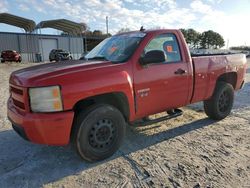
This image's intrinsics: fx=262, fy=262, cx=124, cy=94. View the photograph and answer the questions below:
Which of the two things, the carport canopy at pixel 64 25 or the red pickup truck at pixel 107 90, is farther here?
the carport canopy at pixel 64 25

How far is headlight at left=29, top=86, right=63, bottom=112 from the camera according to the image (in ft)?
10.8

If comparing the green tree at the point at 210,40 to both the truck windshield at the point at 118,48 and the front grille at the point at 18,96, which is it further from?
the front grille at the point at 18,96

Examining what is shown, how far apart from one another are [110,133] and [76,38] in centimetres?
3842

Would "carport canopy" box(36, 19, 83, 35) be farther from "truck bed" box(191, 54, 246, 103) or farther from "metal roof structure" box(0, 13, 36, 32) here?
"truck bed" box(191, 54, 246, 103)

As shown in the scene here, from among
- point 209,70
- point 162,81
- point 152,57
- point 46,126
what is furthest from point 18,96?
point 209,70

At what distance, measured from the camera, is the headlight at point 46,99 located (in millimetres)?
3295

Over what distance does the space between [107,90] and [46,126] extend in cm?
95

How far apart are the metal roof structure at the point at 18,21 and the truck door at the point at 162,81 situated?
32.1 m

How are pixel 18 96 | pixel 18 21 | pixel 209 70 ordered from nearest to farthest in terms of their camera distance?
pixel 18 96
pixel 209 70
pixel 18 21

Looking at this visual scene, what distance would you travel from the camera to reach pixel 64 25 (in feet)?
122

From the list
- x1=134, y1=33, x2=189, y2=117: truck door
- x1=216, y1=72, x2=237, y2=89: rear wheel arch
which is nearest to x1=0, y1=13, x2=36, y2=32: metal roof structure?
x1=216, y1=72, x2=237, y2=89: rear wheel arch

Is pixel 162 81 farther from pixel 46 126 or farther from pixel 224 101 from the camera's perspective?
pixel 224 101

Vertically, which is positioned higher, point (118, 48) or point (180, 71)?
point (118, 48)

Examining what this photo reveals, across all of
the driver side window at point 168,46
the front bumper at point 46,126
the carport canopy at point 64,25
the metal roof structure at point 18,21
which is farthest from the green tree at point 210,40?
the front bumper at point 46,126
